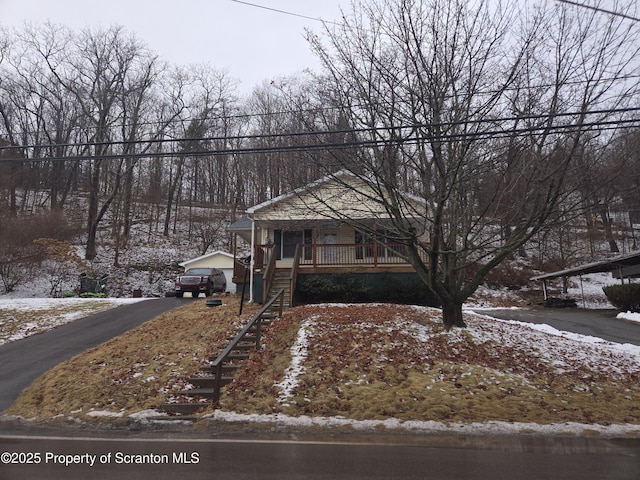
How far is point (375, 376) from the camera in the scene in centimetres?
791

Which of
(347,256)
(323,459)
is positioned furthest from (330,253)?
(323,459)

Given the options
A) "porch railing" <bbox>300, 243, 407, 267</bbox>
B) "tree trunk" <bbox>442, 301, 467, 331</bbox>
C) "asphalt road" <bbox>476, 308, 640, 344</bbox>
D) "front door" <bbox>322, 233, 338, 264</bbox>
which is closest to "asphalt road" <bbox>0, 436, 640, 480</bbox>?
"tree trunk" <bbox>442, 301, 467, 331</bbox>

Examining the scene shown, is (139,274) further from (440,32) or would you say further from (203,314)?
(440,32)

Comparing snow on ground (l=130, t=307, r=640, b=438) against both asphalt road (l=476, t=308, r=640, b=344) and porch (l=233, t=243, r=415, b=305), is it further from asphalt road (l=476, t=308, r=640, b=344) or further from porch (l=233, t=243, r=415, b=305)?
porch (l=233, t=243, r=415, b=305)

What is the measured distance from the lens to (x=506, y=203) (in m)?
10.3

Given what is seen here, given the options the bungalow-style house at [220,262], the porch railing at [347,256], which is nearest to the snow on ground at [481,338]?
the porch railing at [347,256]

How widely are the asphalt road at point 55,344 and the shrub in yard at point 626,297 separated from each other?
68.0ft

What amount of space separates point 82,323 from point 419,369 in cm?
1203

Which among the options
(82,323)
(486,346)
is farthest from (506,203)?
(82,323)

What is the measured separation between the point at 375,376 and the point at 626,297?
17855 millimetres

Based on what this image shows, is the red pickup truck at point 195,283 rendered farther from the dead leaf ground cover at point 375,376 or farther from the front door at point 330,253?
the dead leaf ground cover at point 375,376

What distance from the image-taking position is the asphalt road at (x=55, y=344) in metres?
9.17

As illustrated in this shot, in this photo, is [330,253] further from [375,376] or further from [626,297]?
[626,297]

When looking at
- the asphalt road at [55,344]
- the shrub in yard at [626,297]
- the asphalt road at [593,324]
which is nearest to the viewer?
the asphalt road at [55,344]
